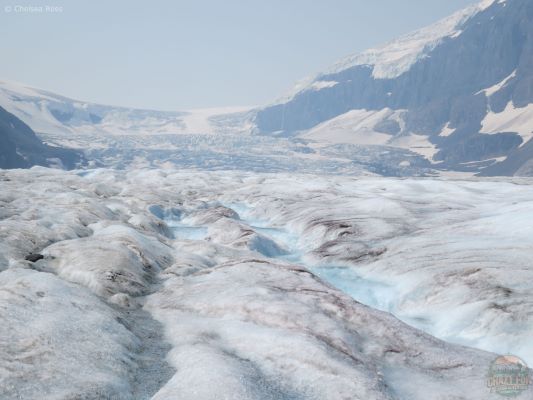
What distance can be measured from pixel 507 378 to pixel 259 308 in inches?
348

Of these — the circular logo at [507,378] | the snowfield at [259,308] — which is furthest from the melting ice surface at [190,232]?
the circular logo at [507,378]

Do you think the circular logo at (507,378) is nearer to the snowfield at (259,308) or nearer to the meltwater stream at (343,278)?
the snowfield at (259,308)

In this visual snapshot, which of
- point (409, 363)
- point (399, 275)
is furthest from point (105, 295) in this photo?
point (399, 275)

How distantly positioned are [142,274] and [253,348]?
10.5 metres

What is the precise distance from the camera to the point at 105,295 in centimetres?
1997

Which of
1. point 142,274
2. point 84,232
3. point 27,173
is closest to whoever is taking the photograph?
point 142,274

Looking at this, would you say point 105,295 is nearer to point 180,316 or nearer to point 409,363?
point 180,316

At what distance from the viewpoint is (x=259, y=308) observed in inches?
717

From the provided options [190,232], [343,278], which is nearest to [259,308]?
[343,278]

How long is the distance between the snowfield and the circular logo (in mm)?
305

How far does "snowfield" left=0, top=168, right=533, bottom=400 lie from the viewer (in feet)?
42.2

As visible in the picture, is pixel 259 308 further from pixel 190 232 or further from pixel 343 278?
pixel 190 232

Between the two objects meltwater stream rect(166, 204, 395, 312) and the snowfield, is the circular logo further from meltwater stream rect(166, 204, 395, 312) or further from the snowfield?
meltwater stream rect(166, 204, 395, 312)

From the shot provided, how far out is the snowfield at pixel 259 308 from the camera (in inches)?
506
